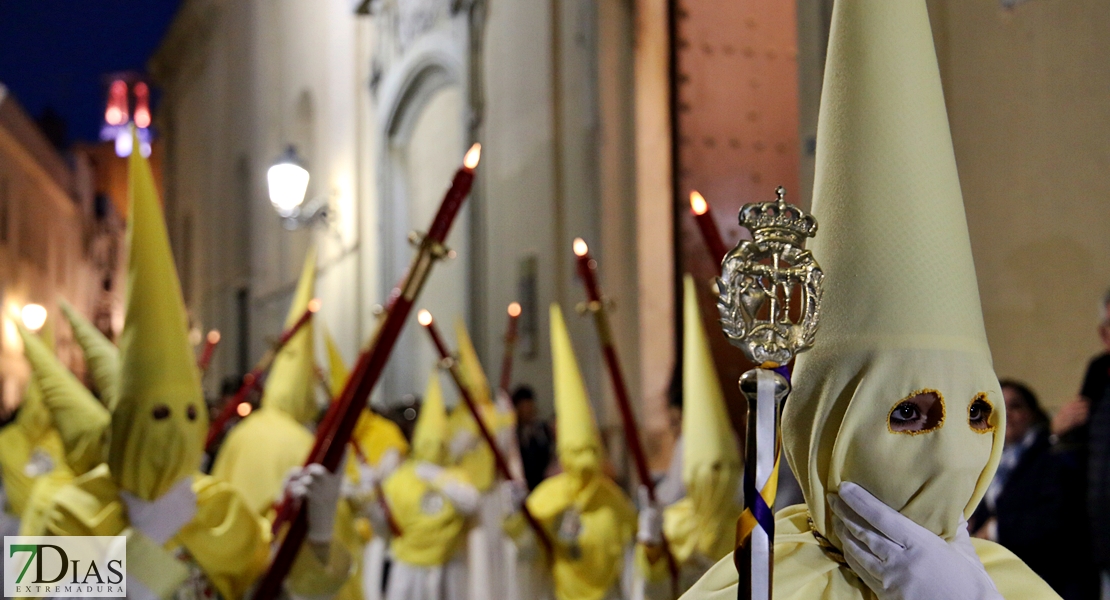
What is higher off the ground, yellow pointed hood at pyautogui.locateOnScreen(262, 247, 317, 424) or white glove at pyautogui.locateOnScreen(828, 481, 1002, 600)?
yellow pointed hood at pyautogui.locateOnScreen(262, 247, 317, 424)

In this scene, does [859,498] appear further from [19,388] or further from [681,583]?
[19,388]

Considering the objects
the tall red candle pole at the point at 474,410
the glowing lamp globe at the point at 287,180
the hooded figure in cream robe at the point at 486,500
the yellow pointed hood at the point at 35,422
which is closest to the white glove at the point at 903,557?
the tall red candle pole at the point at 474,410

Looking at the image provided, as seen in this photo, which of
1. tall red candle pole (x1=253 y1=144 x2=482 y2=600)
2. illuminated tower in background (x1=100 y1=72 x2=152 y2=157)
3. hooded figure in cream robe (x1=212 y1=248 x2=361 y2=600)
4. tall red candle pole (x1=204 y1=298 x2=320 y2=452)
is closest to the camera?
tall red candle pole (x1=253 y1=144 x2=482 y2=600)

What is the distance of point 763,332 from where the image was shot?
5.30 feet

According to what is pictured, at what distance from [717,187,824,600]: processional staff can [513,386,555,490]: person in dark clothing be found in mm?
6350

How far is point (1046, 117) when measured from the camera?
463cm

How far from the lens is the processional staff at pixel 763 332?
1548 millimetres

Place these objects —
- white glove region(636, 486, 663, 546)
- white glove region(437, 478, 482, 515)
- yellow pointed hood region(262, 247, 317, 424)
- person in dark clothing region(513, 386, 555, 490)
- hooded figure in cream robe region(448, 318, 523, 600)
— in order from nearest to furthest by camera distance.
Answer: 1. white glove region(636, 486, 663, 546)
2. yellow pointed hood region(262, 247, 317, 424)
3. white glove region(437, 478, 482, 515)
4. hooded figure in cream robe region(448, 318, 523, 600)
5. person in dark clothing region(513, 386, 555, 490)

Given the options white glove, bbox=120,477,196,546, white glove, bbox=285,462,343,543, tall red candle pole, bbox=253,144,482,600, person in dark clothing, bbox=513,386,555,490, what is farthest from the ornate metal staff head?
person in dark clothing, bbox=513,386,555,490

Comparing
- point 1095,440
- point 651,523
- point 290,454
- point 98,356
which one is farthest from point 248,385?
point 1095,440

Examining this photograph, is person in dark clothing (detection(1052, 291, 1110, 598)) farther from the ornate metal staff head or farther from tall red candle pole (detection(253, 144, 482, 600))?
the ornate metal staff head

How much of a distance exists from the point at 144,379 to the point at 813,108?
384 cm

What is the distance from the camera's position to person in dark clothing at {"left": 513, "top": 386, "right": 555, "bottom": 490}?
7934 mm

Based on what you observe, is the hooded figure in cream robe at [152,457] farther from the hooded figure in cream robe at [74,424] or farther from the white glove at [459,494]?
the white glove at [459,494]
